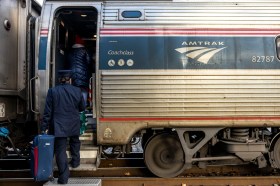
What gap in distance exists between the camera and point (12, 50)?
18.9ft

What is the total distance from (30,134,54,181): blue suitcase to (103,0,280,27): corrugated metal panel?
2175 millimetres

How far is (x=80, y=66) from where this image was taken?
256 inches

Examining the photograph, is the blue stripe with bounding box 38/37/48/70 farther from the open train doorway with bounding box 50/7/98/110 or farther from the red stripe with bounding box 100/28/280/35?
the red stripe with bounding box 100/28/280/35

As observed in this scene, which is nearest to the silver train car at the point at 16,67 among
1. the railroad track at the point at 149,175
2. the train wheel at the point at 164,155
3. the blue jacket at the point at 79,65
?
the railroad track at the point at 149,175

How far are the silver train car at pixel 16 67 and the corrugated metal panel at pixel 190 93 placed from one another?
5.25 ft

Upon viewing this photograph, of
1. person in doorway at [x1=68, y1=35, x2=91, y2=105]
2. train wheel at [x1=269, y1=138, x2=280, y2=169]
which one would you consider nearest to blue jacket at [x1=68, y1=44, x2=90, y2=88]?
person in doorway at [x1=68, y1=35, x2=91, y2=105]

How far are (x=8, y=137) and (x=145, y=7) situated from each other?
323cm

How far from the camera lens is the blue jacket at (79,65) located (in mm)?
6371

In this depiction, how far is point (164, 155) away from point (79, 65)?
2438 millimetres

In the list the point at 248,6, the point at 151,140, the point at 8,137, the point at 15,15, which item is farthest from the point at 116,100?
the point at 248,6

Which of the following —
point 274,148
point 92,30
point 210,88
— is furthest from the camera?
point 92,30

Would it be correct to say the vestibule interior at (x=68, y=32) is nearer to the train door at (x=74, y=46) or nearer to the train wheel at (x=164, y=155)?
the train door at (x=74, y=46)

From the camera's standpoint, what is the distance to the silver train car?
5.54 m

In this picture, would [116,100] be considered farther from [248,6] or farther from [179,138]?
[248,6]
